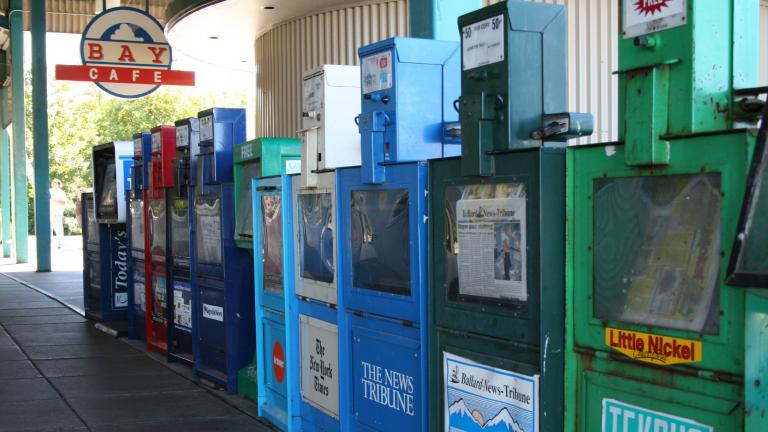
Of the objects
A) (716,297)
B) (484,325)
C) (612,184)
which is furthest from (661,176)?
(484,325)

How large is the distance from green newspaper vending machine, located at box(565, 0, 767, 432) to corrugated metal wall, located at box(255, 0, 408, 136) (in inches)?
274

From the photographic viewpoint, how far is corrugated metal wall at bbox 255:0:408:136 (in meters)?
10.2

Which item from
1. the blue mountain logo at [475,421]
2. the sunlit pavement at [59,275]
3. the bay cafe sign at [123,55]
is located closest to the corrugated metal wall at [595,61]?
the blue mountain logo at [475,421]

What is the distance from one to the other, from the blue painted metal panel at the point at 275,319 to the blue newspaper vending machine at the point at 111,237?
4409mm

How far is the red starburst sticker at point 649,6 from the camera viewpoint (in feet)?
10.4

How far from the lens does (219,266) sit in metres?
7.22

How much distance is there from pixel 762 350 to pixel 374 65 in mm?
2633

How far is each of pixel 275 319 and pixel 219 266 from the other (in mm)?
1197

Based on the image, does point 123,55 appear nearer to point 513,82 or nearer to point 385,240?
point 385,240

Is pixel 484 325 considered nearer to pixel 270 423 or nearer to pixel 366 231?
pixel 366 231

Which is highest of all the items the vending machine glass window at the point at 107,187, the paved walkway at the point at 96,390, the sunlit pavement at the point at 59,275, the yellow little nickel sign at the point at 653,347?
the vending machine glass window at the point at 107,187

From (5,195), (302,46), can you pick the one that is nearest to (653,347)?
(302,46)

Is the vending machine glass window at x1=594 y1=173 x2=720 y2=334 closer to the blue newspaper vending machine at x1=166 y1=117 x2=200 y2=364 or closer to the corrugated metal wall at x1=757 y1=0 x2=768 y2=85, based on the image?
the blue newspaper vending machine at x1=166 y1=117 x2=200 y2=364

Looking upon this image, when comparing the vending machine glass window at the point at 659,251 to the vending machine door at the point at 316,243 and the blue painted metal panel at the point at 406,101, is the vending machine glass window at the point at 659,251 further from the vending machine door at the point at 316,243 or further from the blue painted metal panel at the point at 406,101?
the vending machine door at the point at 316,243
